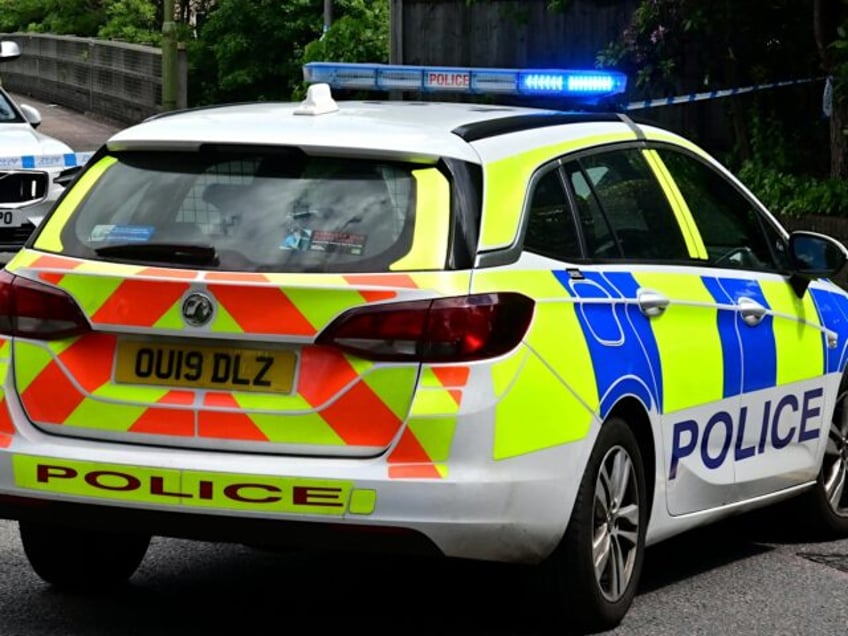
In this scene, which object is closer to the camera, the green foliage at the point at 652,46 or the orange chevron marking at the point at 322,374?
the orange chevron marking at the point at 322,374

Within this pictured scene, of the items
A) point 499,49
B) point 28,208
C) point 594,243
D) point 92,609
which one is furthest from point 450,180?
point 499,49

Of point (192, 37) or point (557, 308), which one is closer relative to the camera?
point (557, 308)

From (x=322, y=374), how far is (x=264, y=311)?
0.70 ft

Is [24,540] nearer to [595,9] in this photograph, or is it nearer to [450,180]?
[450,180]

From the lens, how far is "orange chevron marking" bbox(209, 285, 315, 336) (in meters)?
5.61

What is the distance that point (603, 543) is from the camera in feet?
20.3

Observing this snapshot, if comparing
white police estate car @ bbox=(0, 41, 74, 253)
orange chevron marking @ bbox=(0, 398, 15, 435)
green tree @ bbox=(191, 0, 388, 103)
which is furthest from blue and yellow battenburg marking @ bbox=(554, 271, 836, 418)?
green tree @ bbox=(191, 0, 388, 103)

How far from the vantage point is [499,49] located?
2238cm

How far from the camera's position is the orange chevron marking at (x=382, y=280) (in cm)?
563

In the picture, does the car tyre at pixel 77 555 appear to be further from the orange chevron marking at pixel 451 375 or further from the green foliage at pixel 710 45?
the green foliage at pixel 710 45

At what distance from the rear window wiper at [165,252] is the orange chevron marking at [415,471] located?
73 centimetres

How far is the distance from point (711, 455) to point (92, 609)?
192 cm

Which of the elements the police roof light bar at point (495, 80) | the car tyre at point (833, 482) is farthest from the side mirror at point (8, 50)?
the car tyre at point (833, 482)

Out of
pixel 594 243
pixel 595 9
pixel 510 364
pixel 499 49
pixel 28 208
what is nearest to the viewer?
pixel 510 364
